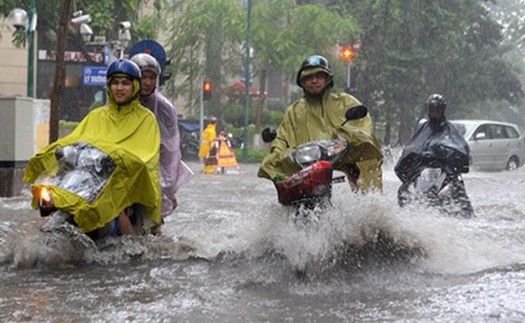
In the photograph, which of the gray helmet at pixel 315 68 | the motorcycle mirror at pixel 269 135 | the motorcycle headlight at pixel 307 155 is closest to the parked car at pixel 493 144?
the gray helmet at pixel 315 68

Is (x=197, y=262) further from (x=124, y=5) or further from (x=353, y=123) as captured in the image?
(x=124, y=5)

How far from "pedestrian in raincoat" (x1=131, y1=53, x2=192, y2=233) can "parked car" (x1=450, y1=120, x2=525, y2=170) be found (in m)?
18.1

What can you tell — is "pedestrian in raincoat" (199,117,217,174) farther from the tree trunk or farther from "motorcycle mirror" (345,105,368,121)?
"motorcycle mirror" (345,105,368,121)

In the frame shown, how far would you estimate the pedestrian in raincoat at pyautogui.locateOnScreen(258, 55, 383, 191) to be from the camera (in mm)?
6535

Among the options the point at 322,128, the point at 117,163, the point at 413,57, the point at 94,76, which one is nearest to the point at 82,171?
the point at 117,163

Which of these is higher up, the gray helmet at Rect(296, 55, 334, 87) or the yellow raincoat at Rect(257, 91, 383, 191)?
the gray helmet at Rect(296, 55, 334, 87)

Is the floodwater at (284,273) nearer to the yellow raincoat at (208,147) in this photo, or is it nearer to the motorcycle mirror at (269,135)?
the motorcycle mirror at (269,135)

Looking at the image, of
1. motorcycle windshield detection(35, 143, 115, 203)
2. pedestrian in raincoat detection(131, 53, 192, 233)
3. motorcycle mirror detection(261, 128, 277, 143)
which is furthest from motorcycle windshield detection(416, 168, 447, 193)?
motorcycle windshield detection(35, 143, 115, 203)

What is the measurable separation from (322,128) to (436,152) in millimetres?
3125

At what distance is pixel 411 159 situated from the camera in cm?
980

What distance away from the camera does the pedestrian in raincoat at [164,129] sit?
784cm

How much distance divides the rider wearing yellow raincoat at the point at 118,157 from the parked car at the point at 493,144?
18.9 m

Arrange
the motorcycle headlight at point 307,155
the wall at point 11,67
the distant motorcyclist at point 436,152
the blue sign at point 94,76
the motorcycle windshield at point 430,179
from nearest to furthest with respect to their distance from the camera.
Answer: the motorcycle headlight at point 307,155, the motorcycle windshield at point 430,179, the distant motorcyclist at point 436,152, the blue sign at point 94,76, the wall at point 11,67

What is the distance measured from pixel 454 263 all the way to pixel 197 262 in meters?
1.86
